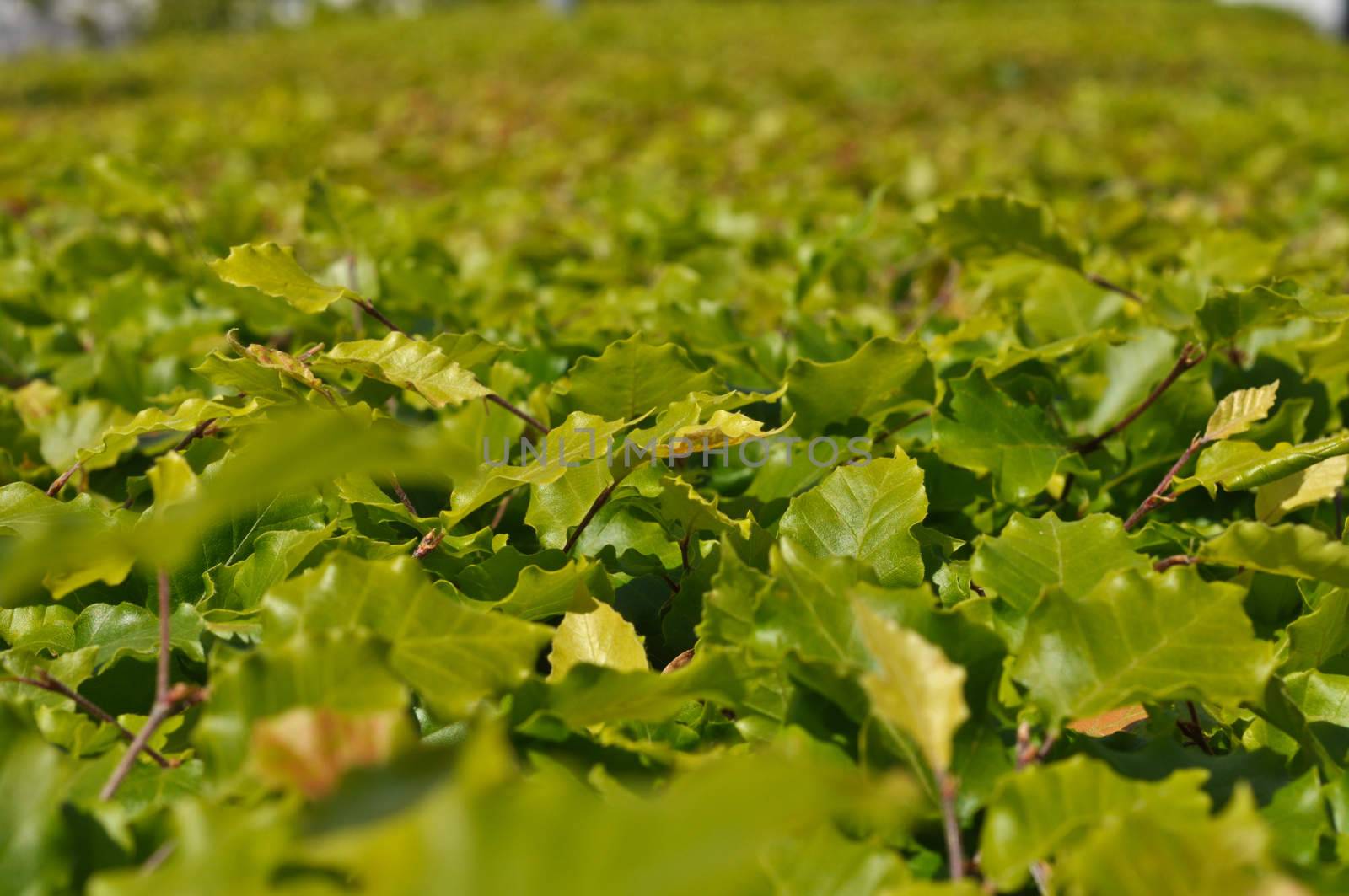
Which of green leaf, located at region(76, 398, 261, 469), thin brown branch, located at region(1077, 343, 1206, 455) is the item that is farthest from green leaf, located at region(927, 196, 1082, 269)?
green leaf, located at region(76, 398, 261, 469)

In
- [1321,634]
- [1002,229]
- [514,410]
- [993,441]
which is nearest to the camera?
[1321,634]

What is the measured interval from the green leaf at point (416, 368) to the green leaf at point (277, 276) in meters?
0.10

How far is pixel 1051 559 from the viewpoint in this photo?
35.3 inches

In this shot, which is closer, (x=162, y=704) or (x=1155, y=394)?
(x=162, y=704)

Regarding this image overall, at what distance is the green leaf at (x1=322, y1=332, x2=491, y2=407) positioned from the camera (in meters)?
0.97

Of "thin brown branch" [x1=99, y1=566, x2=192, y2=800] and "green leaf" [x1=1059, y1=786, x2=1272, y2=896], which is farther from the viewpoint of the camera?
"thin brown branch" [x1=99, y1=566, x2=192, y2=800]

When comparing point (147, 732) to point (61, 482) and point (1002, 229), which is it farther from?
point (1002, 229)

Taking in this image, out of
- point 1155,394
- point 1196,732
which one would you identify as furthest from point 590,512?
point 1155,394

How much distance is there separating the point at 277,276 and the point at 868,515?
62 cm

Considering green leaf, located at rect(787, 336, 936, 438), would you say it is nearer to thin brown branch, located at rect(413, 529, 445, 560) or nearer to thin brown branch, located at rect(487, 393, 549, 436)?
thin brown branch, located at rect(487, 393, 549, 436)

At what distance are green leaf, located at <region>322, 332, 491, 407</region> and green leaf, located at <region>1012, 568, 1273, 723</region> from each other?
1.66 ft

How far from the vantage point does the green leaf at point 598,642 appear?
83 centimetres

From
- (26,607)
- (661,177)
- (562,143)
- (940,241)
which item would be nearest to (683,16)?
(562,143)

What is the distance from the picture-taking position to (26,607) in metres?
0.95
